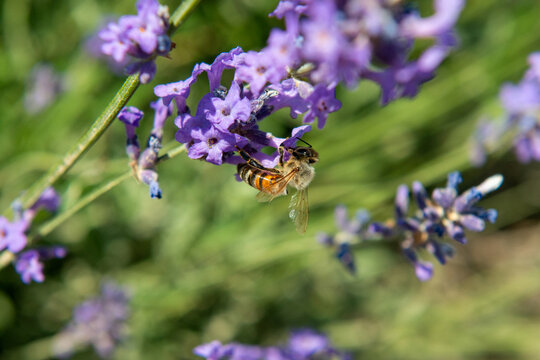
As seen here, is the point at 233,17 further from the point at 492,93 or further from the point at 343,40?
the point at 343,40

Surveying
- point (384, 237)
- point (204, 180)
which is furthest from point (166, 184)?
point (384, 237)

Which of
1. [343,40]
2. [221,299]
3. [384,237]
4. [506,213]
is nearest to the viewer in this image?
[343,40]

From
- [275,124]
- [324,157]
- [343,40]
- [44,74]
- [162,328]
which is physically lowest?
[343,40]

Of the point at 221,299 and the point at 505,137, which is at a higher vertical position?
the point at 505,137

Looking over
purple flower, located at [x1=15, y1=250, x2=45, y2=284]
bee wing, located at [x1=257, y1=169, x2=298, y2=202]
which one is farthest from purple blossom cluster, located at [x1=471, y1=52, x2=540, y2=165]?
purple flower, located at [x1=15, y1=250, x2=45, y2=284]

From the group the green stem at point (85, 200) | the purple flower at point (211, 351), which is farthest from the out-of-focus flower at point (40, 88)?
the purple flower at point (211, 351)

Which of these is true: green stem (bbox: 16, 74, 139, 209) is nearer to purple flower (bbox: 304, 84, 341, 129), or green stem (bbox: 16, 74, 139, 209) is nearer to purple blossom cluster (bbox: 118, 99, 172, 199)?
purple blossom cluster (bbox: 118, 99, 172, 199)

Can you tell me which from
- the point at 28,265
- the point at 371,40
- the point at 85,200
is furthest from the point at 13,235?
the point at 371,40

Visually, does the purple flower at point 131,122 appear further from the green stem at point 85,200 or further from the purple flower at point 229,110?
the purple flower at point 229,110
